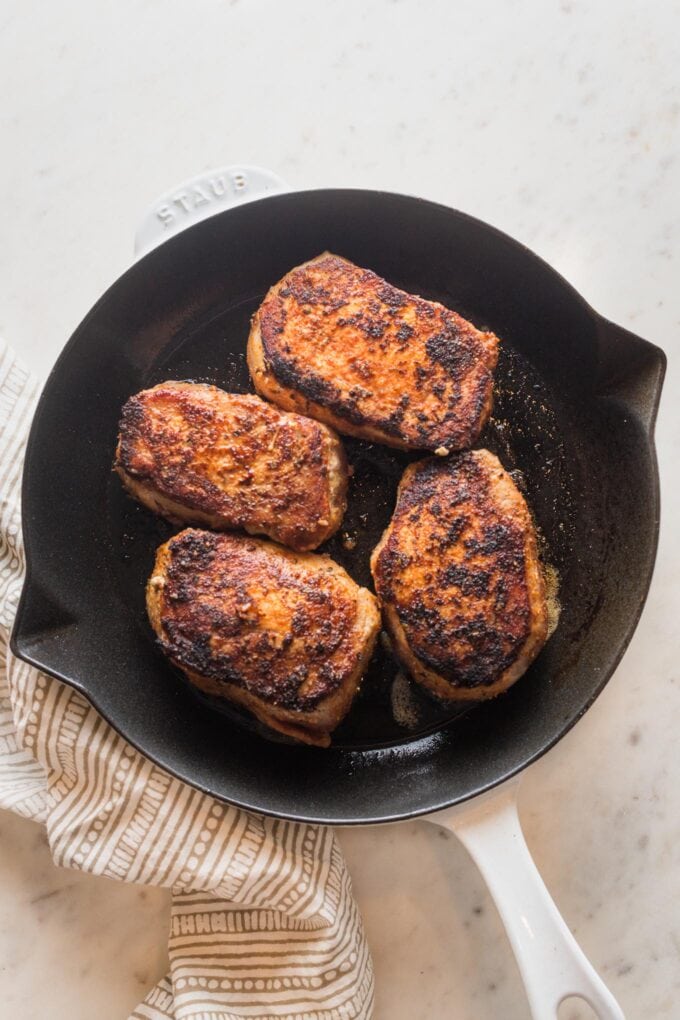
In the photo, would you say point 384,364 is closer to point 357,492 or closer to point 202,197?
point 357,492

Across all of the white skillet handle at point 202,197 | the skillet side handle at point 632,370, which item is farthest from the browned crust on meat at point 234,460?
the skillet side handle at point 632,370

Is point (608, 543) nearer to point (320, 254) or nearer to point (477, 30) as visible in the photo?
point (320, 254)

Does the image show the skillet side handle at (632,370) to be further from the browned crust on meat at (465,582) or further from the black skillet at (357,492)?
the browned crust on meat at (465,582)

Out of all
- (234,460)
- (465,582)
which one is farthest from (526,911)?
(234,460)

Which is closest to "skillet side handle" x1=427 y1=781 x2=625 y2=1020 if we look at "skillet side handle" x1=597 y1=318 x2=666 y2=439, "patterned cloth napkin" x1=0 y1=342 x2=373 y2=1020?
"patterned cloth napkin" x1=0 y1=342 x2=373 y2=1020

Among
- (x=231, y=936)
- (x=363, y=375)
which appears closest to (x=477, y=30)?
(x=363, y=375)

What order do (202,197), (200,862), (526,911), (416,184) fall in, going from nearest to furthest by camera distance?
1. (526,911)
2. (200,862)
3. (202,197)
4. (416,184)

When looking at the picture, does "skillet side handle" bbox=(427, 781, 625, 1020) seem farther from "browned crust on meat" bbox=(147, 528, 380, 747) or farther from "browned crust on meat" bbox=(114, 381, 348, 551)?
"browned crust on meat" bbox=(114, 381, 348, 551)
